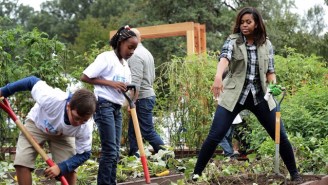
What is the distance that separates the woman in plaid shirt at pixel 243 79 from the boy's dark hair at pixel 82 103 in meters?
1.60

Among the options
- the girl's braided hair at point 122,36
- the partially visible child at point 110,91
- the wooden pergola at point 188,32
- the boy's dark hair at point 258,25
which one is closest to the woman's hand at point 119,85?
the partially visible child at point 110,91

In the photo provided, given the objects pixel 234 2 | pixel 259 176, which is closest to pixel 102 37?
pixel 234 2

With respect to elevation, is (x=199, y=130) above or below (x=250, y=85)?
below

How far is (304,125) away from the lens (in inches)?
319

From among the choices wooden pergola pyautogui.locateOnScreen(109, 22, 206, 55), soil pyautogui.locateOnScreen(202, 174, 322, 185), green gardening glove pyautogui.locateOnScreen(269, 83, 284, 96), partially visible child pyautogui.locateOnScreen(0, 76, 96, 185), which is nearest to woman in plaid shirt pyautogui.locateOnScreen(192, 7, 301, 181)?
green gardening glove pyautogui.locateOnScreen(269, 83, 284, 96)

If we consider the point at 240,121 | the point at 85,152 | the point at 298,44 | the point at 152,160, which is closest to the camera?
the point at 85,152

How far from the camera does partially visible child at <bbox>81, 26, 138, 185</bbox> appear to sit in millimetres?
5461

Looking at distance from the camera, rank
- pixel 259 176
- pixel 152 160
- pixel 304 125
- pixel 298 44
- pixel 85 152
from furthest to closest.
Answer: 1. pixel 298 44
2. pixel 304 125
3. pixel 152 160
4. pixel 259 176
5. pixel 85 152

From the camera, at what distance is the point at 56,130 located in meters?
4.72

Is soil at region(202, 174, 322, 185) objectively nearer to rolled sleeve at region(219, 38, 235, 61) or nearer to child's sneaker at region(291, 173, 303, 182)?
child's sneaker at region(291, 173, 303, 182)

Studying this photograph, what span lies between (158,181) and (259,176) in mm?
1006

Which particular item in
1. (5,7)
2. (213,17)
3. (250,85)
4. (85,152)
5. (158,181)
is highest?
(5,7)

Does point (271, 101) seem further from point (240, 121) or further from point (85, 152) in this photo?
point (240, 121)

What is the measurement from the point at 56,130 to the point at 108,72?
1.03 m
